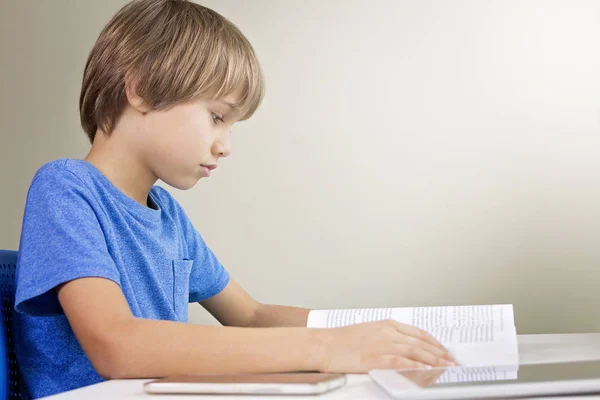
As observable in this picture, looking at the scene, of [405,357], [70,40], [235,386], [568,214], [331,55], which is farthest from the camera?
[70,40]

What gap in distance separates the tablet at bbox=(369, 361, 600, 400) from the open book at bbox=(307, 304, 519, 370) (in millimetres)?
164

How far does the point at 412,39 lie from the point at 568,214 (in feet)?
1.63

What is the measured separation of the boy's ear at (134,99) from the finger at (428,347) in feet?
1.60

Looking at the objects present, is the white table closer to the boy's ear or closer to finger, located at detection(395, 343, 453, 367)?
finger, located at detection(395, 343, 453, 367)

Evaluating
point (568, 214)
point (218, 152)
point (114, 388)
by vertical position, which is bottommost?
point (114, 388)

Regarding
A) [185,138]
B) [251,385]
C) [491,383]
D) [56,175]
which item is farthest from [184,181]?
[491,383]

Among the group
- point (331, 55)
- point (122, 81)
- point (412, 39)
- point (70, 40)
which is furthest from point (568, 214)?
point (70, 40)

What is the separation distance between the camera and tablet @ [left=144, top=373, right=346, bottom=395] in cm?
51

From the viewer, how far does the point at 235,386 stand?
52cm

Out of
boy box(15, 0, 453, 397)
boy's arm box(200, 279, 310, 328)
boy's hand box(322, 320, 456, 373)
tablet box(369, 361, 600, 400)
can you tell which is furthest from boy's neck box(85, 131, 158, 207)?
tablet box(369, 361, 600, 400)

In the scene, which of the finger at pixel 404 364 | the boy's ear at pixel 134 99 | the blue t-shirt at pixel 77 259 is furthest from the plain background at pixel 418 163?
the finger at pixel 404 364

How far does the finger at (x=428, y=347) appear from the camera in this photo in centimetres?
66

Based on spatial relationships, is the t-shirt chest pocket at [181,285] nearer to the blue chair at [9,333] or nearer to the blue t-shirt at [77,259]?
the blue t-shirt at [77,259]

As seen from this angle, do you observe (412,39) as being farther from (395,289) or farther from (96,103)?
(96,103)
